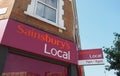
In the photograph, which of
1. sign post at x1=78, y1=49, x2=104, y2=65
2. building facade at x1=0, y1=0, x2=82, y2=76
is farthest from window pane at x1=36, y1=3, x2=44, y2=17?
sign post at x1=78, y1=49, x2=104, y2=65

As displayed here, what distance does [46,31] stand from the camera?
6086mm

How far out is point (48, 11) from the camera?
23.0 ft

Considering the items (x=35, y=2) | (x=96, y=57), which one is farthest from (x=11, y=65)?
(x=96, y=57)

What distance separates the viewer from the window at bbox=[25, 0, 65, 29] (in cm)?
629

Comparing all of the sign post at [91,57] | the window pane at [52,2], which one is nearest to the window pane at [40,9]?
the window pane at [52,2]

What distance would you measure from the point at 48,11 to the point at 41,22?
940mm

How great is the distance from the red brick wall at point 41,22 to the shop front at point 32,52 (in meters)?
0.26

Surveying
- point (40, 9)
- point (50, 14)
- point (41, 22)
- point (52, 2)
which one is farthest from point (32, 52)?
point (52, 2)

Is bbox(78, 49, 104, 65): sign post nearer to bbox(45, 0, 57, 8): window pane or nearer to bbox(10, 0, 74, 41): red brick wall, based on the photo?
bbox(10, 0, 74, 41): red brick wall

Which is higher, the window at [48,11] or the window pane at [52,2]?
the window pane at [52,2]

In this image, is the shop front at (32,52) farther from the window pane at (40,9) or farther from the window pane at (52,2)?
the window pane at (52,2)

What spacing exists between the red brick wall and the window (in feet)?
0.51

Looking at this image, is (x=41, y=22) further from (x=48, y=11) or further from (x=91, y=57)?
(x=91, y=57)

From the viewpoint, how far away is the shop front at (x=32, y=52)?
498 cm
